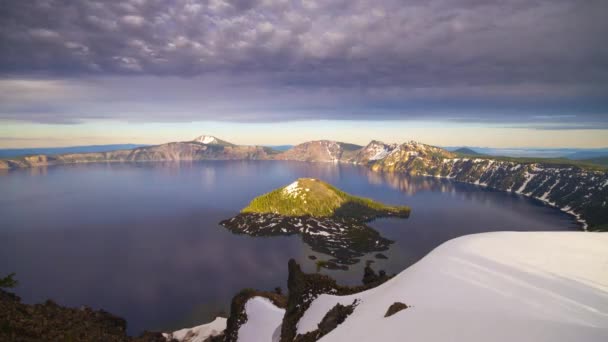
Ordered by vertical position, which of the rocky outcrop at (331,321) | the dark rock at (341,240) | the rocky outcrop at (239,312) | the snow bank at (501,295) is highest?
the snow bank at (501,295)

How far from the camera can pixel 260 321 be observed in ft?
195

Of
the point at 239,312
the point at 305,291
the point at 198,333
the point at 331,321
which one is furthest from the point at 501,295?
the point at 198,333

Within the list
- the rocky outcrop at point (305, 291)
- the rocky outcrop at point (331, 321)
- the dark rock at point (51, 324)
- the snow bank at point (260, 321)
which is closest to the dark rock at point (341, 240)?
the snow bank at point (260, 321)

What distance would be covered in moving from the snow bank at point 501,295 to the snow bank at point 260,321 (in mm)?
20397

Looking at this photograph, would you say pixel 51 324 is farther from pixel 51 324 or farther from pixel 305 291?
pixel 305 291

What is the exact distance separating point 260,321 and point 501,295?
50.0 m

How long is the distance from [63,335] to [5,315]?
6.00 m

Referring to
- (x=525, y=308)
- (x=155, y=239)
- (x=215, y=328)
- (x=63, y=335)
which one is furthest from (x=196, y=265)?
(x=525, y=308)

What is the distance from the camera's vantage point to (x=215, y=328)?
259 ft

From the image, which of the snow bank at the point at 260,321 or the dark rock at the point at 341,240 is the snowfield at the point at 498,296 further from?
the dark rock at the point at 341,240

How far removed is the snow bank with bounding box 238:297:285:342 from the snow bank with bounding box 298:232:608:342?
2040 cm

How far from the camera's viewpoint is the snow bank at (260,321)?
54.1 m

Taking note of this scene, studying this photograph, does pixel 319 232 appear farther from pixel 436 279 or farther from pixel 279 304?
pixel 436 279

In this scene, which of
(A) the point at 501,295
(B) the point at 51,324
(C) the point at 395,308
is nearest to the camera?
(A) the point at 501,295
